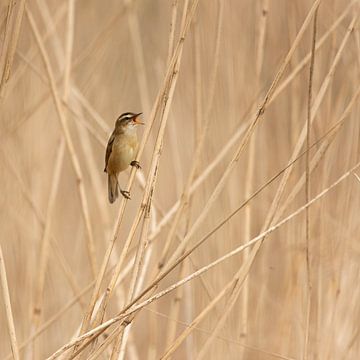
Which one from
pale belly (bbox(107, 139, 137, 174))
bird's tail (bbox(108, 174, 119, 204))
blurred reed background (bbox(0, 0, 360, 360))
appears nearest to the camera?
blurred reed background (bbox(0, 0, 360, 360))

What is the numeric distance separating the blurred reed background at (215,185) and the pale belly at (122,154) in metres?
0.06

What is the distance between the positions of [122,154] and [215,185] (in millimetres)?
342

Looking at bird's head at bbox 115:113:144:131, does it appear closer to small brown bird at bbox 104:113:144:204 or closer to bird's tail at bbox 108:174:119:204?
small brown bird at bbox 104:113:144:204

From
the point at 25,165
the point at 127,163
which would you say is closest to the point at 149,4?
the point at 25,165

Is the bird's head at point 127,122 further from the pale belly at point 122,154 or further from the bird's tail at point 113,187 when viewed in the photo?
the bird's tail at point 113,187

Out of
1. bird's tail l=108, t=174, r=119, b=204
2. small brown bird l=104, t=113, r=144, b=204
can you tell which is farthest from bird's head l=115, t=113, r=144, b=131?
bird's tail l=108, t=174, r=119, b=204

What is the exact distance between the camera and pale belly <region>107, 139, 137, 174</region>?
2.55 meters

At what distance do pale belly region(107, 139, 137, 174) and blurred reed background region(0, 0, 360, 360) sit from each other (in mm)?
63

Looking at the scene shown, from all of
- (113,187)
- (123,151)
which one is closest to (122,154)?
(123,151)

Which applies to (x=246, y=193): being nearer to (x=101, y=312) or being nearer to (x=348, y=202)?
(x=348, y=202)

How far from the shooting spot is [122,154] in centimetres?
256

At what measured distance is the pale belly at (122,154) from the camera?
2.55 metres

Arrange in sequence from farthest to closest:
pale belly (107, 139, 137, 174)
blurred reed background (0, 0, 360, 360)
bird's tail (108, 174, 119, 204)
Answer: bird's tail (108, 174, 119, 204) → pale belly (107, 139, 137, 174) → blurred reed background (0, 0, 360, 360)

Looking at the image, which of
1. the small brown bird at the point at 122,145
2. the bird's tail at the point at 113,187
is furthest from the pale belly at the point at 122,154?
→ the bird's tail at the point at 113,187
